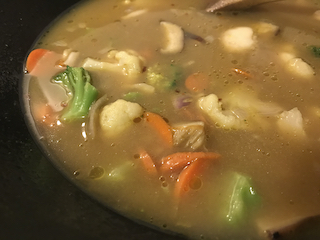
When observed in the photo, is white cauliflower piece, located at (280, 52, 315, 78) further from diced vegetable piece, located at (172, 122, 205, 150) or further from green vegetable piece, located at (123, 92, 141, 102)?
green vegetable piece, located at (123, 92, 141, 102)

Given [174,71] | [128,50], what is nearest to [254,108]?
[174,71]

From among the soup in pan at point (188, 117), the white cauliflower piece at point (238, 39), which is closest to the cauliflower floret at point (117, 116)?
the soup in pan at point (188, 117)

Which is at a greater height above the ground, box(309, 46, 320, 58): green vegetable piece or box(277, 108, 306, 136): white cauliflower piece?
box(309, 46, 320, 58): green vegetable piece

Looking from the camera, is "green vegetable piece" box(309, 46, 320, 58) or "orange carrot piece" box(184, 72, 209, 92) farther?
"green vegetable piece" box(309, 46, 320, 58)

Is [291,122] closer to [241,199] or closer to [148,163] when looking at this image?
[241,199]

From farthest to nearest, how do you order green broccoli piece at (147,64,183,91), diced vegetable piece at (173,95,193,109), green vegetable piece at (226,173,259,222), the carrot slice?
green broccoli piece at (147,64,183,91) < diced vegetable piece at (173,95,193,109) < the carrot slice < green vegetable piece at (226,173,259,222)

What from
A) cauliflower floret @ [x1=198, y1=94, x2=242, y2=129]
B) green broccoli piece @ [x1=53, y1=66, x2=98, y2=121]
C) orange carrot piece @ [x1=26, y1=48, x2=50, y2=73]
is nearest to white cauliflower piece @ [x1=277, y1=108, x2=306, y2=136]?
cauliflower floret @ [x1=198, y1=94, x2=242, y2=129]

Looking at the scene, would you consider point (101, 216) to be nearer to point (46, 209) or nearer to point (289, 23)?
point (46, 209)
